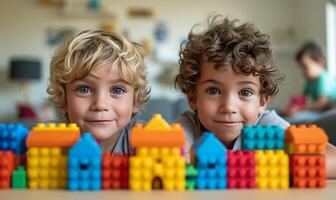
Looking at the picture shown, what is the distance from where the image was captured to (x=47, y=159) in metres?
0.72

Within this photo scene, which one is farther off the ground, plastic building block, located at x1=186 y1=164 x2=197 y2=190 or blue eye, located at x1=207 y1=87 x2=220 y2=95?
blue eye, located at x1=207 y1=87 x2=220 y2=95

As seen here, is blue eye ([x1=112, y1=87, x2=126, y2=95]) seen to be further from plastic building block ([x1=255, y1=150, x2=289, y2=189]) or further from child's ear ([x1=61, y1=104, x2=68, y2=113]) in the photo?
plastic building block ([x1=255, y1=150, x2=289, y2=189])

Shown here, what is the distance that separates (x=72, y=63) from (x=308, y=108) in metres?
2.92

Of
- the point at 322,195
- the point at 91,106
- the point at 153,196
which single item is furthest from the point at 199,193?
the point at 91,106

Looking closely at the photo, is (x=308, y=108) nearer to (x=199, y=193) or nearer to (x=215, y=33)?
(x=215, y=33)

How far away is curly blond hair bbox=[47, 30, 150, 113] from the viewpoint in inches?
41.5

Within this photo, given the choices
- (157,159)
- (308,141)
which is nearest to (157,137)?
(157,159)

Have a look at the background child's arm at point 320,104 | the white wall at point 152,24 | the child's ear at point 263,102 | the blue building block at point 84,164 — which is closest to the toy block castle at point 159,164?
the blue building block at point 84,164

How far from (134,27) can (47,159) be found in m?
4.54

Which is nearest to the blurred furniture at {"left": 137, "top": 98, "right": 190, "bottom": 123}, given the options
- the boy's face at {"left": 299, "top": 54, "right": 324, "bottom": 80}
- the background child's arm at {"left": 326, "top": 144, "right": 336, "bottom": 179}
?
the boy's face at {"left": 299, "top": 54, "right": 324, "bottom": 80}

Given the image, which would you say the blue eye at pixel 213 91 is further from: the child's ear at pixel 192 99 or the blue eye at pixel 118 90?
the blue eye at pixel 118 90

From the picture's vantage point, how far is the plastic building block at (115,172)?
71cm

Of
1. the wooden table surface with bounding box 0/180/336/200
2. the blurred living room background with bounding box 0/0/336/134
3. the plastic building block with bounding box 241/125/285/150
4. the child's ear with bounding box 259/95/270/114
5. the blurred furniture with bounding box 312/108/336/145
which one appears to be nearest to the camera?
the wooden table surface with bounding box 0/180/336/200

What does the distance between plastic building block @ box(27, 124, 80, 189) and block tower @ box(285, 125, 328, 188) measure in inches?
15.2
